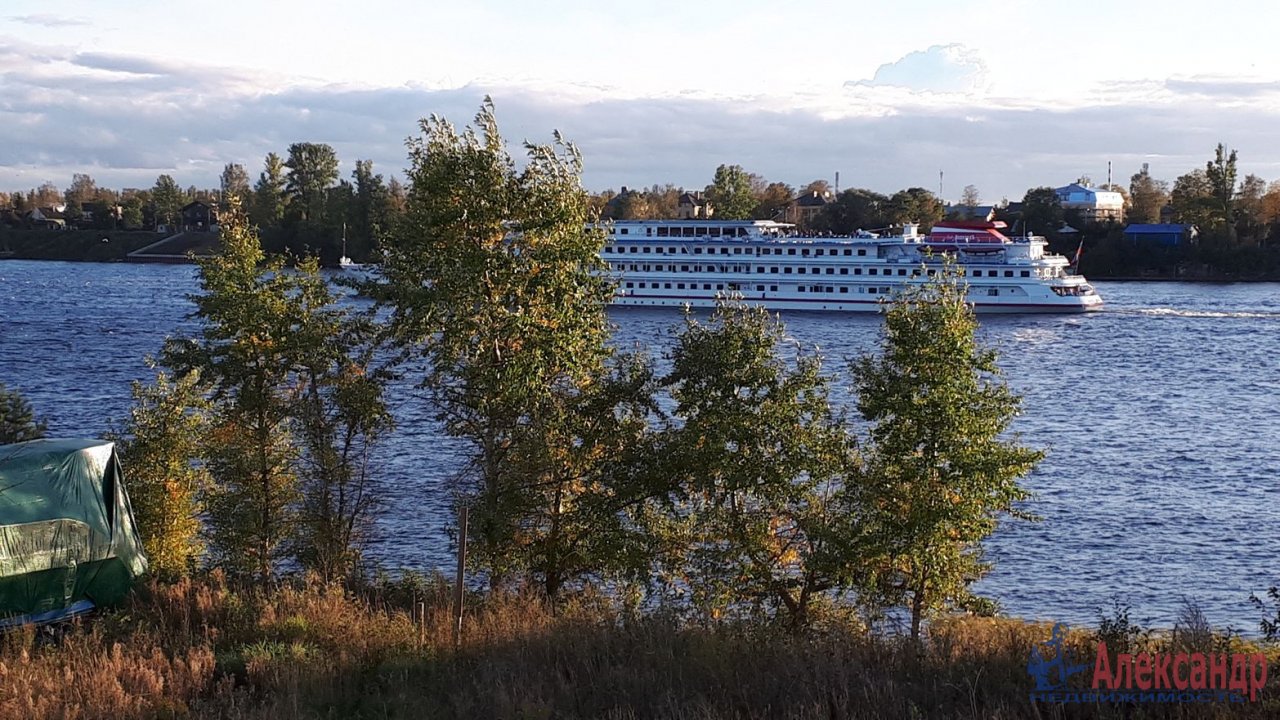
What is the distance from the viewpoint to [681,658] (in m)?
8.40

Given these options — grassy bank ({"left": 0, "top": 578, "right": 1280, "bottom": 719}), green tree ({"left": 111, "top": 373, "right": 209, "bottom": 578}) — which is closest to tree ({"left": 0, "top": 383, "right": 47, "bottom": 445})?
green tree ({"left": 111, "top": 373, "right": 209, "bottom": 578})

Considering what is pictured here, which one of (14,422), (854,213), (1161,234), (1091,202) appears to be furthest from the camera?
(1091,202)

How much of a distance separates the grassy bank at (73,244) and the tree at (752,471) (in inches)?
5770

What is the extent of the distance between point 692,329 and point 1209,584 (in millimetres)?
13143

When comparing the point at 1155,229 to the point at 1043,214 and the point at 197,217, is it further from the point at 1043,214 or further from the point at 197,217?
the point at 197,217

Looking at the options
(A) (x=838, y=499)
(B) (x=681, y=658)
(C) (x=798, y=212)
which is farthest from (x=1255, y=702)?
(C) (x=798, y=212)

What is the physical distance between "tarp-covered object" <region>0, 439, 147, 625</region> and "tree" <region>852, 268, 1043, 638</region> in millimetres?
9846

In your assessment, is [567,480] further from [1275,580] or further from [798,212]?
[798,212]

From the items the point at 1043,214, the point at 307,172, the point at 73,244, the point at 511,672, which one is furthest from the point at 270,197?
the point at 511,672

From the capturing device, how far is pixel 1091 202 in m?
123

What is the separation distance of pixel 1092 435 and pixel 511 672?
31.6m

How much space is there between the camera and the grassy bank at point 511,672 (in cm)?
735

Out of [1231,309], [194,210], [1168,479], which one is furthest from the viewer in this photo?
[194,210]

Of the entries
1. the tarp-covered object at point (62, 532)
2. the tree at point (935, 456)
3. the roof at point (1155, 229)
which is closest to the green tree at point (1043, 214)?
the roof at point (1155, 229)
